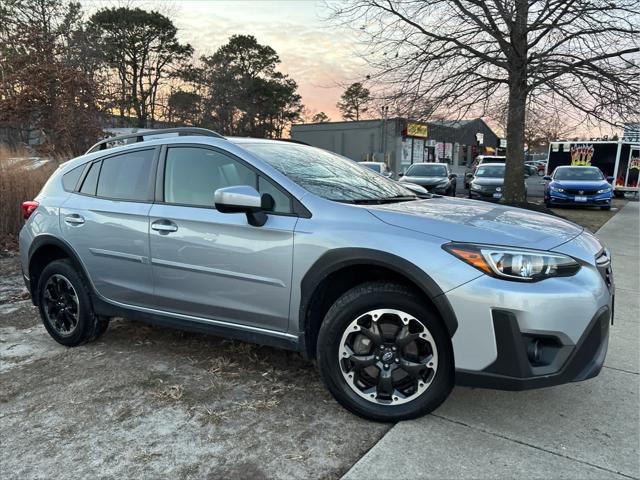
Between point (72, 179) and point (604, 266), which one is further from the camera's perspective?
point (72, 179)

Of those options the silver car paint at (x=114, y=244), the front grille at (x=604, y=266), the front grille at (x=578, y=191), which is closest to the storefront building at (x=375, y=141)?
the front grille at (x=578, y=191)

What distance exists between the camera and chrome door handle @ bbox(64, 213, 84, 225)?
3914mm

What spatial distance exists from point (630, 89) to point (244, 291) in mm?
11528

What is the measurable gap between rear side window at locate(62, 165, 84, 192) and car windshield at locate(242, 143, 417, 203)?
1640mm

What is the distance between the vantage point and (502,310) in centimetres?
244

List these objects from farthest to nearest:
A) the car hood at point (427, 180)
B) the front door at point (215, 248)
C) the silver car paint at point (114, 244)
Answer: the car hood at point (427, 180)
the silver car paint at point (114, 244)
the front door at point (215, 248)

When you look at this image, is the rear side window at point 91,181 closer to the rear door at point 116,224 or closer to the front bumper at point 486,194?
the rear door at point 116,224

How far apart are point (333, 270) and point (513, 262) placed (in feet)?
3.08

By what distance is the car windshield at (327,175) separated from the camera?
3.23 m

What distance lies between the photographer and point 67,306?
13.3ft

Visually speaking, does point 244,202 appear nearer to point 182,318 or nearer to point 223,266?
point 223,266

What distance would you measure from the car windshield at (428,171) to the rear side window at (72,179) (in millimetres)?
14496

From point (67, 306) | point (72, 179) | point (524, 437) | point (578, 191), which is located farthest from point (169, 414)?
point (578, 191)

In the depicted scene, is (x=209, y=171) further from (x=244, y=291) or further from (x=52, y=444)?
(x=52, y=444)
